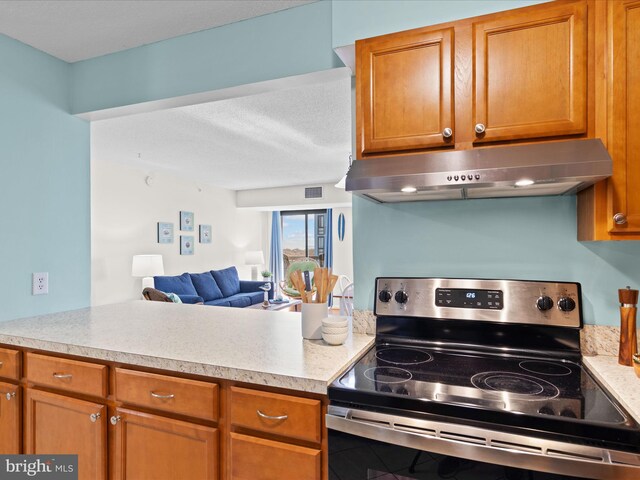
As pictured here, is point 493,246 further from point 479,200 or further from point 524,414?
point 524,414

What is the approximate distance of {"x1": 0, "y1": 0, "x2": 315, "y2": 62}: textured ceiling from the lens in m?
1.76

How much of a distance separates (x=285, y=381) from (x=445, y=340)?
0.73 meters

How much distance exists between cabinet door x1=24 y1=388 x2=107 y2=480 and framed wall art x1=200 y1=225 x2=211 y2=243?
530cm

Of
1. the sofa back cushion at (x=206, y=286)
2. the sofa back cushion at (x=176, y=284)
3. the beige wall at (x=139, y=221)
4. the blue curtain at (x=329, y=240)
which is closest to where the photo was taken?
the beige wall at (x=139, y=221)

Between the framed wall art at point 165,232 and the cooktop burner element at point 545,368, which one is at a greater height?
the framed wall art at point 165,232

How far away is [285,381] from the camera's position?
45.1 inches

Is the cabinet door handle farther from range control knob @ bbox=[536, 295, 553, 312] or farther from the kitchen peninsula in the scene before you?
the kitchen peninsula

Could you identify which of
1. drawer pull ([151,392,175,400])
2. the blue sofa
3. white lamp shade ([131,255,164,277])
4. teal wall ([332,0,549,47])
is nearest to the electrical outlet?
drawer pull ([151,392,175,400])

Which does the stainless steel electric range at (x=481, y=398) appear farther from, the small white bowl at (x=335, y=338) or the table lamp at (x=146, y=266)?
the table lamp at (x=146, y=266)

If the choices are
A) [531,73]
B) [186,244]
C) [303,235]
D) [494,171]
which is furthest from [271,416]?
[303,235]

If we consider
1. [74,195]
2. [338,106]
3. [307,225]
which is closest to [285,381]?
[74,195]

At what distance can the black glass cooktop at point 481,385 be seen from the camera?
974 millimetres

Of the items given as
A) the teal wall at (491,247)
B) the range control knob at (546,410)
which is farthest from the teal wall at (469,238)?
the range control knob at (546,410)

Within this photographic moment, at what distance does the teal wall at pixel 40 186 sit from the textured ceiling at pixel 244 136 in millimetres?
1093
